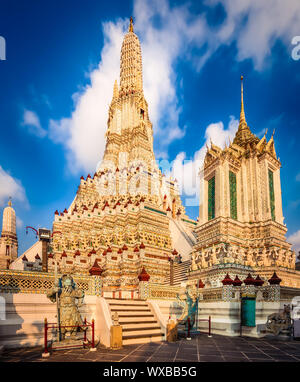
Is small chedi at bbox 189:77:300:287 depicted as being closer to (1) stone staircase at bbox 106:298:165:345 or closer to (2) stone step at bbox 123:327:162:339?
(1) stone staircase at bbox 106:298:165:345

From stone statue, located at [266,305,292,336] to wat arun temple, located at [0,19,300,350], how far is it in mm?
1167

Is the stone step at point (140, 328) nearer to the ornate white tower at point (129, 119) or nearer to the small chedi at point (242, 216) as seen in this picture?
the small chedi at point (242, 216)

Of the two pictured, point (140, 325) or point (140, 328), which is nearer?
point (140, 328)

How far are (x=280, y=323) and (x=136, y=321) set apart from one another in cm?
654

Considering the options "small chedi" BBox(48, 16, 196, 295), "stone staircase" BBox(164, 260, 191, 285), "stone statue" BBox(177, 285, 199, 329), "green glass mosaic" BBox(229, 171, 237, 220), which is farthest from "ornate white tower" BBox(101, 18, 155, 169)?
"stone statue" BBox(177, 285, 199, 329)

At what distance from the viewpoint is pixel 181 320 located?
13.1m

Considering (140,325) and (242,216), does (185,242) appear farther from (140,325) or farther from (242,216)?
(140,325)

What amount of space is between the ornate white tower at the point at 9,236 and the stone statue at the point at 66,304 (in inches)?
1346

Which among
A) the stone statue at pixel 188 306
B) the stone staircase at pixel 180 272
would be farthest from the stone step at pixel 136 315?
the stone staircase at pixel 180 272

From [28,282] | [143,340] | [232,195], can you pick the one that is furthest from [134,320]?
[232,195]

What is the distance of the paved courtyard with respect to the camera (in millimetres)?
7609

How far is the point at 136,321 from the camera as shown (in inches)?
438
